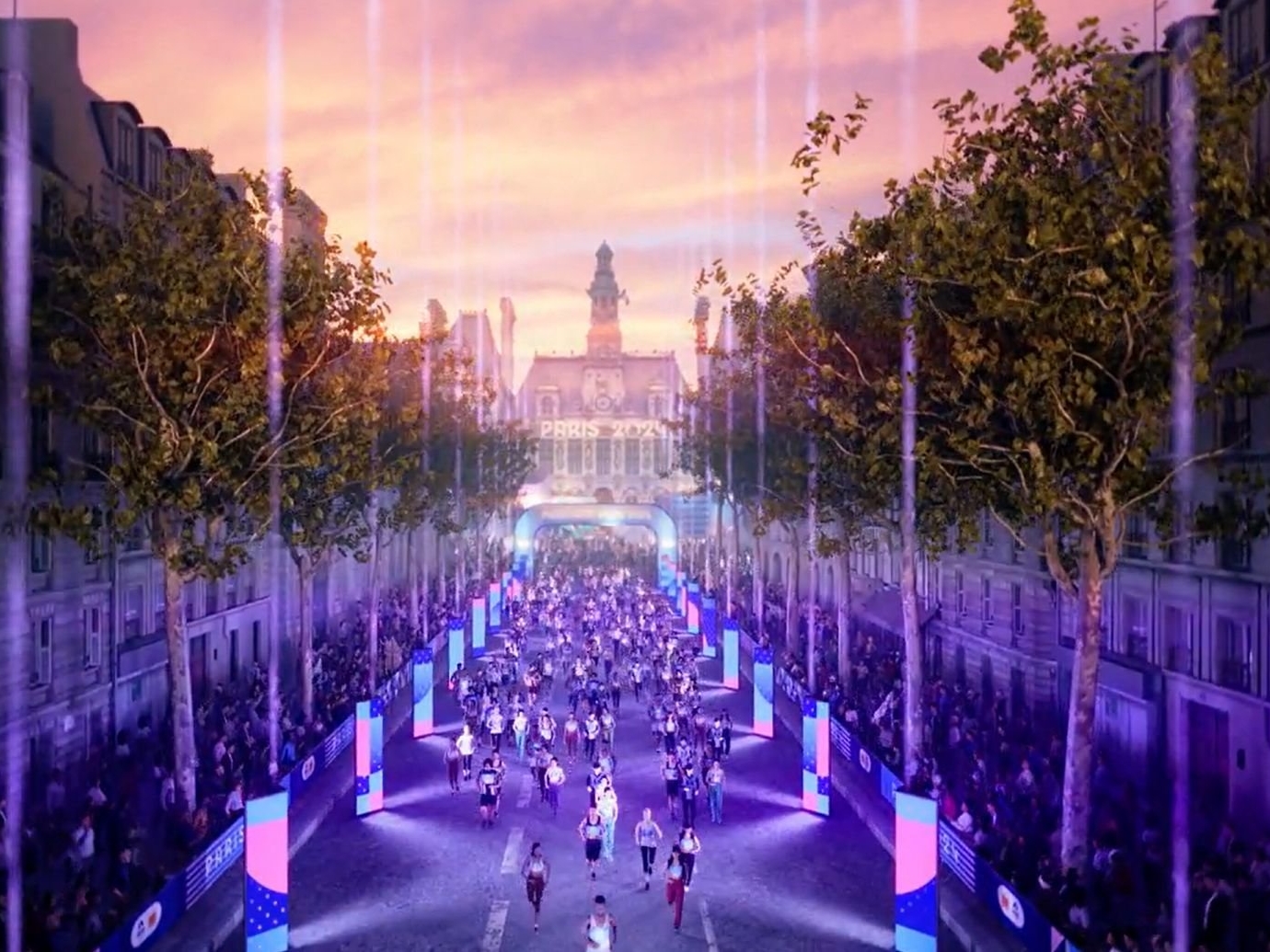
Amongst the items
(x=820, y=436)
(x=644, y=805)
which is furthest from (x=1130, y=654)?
(x=644, y=805)

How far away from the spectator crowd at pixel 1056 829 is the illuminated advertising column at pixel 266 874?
1092 cm

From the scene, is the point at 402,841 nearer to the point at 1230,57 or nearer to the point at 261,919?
the point at 261,919

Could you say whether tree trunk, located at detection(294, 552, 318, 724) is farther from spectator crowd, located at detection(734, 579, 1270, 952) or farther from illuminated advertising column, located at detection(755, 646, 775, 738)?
spectator crowd, located at detection(734, 579, 1270, 952)

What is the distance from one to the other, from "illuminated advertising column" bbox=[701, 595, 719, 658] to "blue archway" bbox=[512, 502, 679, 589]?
27177 millimetres

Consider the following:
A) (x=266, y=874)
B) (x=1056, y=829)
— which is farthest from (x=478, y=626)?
(x=266, y=874)

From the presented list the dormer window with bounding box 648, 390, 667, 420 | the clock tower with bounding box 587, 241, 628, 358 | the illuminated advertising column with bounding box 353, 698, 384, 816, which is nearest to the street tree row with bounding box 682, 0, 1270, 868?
the illuminated advertising column with bounding box 353, 698, 384, 816

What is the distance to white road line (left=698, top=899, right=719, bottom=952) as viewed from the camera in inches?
741

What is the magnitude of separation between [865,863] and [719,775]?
3.98m

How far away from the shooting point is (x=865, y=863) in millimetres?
23172

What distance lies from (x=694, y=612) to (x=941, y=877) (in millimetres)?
40879

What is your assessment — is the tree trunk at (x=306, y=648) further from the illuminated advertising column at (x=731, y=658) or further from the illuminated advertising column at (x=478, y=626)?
the illuminated advertising column at (x=478, y=626)

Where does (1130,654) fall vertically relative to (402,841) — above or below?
above

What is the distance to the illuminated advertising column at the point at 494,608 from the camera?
64.6 metres

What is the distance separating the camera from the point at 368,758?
2634 cm
